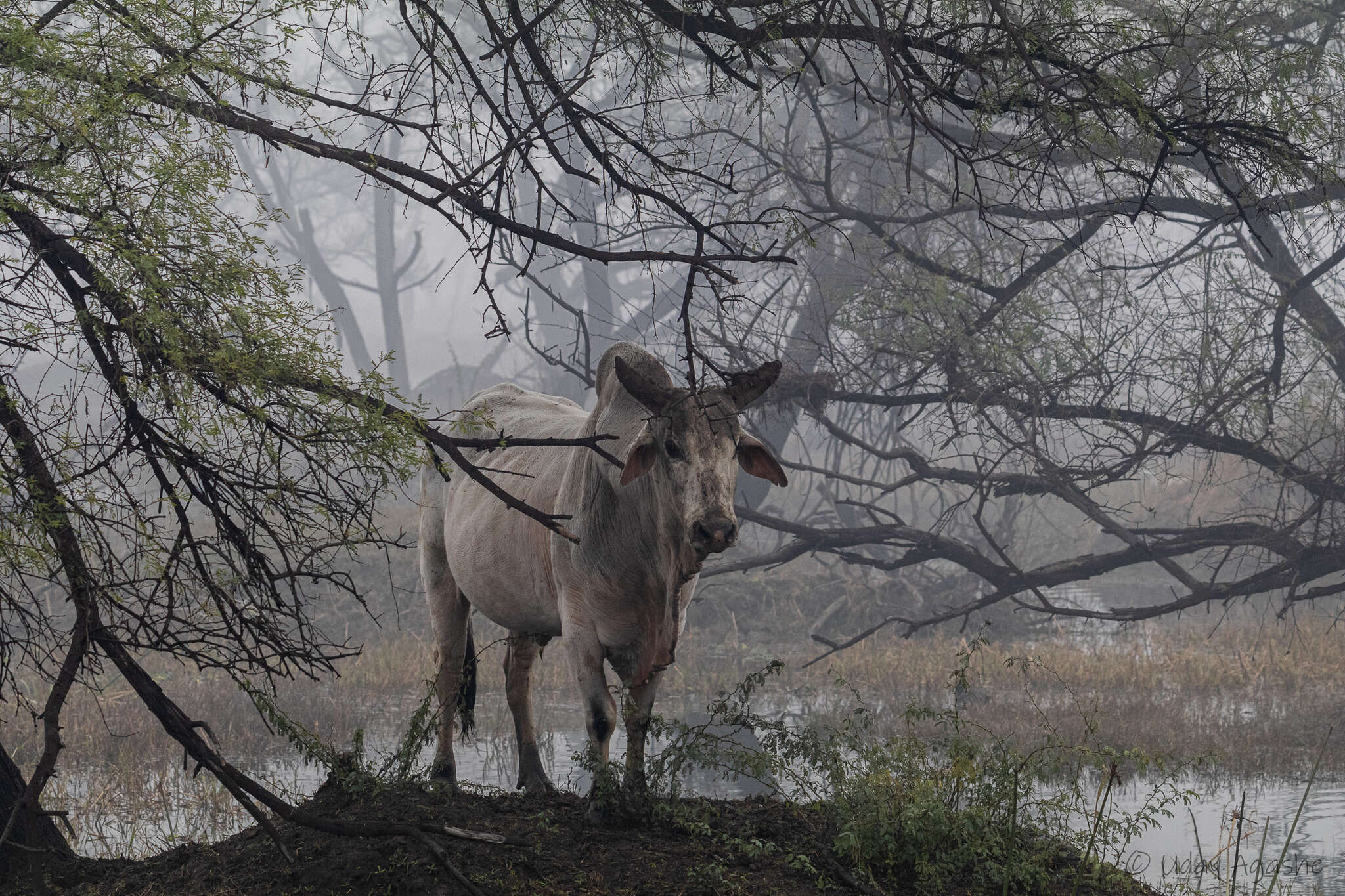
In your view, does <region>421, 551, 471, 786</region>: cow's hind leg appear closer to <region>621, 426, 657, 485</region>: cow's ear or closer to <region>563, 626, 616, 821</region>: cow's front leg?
<region>563, 626, 616, 821</region>: cow's front leg

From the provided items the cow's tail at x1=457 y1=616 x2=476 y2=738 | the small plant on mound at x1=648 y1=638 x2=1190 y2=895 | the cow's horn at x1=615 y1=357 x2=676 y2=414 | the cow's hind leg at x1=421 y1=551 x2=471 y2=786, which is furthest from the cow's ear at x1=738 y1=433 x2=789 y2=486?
the cow's hind leg at x1=421 y1=551 x2=471 y2=786

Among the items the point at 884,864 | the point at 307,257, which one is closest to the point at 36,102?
the point at 884,864

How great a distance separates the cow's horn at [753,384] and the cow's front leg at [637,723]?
1.15 m

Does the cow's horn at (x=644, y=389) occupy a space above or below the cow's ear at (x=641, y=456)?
above

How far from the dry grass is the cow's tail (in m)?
1.94

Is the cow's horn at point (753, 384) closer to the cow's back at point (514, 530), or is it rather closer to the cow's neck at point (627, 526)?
the cow's neck at point (627, 526)

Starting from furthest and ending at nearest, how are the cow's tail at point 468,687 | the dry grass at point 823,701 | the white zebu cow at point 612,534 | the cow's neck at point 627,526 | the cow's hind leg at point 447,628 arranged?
1. the dry grass at point 823,701
2. the cow's hind leg at point 447,628
3. the cow's tail at point 468,687
4. the cow's neck at point 627,526
5. the white zebu cow at point 612,534

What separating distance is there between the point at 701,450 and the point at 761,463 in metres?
0.45

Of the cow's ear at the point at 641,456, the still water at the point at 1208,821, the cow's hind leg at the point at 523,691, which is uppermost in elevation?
the cow's ear at the point at 641,456

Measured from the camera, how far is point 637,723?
4621 millimetres

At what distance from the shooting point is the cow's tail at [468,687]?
6074 millimetres

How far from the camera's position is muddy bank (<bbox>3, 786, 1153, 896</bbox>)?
13.0 feet

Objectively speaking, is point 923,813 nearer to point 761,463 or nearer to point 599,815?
point 599,815

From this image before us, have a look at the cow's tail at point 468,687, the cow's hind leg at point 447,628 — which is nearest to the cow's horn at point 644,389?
the cow's tail at point 468,687
